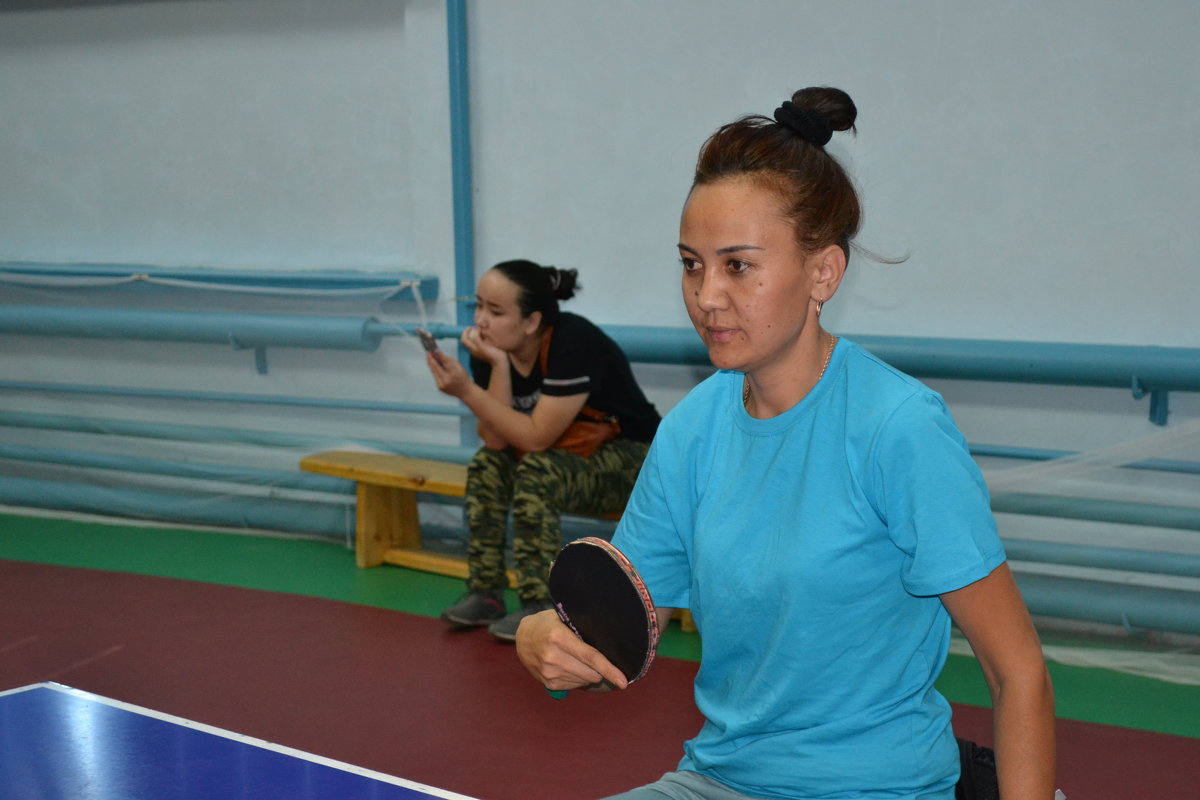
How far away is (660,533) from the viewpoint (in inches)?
68.7

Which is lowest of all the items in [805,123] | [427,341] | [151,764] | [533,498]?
[533,498]

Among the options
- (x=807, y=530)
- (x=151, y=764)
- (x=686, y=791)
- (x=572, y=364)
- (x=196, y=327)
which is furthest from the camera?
(x=196, y=327)

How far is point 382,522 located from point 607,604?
11.2ft

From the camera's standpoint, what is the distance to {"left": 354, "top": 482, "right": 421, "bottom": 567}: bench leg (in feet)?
15.8

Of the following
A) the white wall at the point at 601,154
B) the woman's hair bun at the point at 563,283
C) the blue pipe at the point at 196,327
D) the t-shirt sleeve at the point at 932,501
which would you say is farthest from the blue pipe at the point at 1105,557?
the blue pipe at the point at 196,327

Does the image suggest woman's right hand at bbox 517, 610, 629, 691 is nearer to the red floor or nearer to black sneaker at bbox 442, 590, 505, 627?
the red floor

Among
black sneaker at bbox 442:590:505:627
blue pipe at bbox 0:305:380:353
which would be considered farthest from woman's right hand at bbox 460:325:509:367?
blue pipe at bbox 0:305:380:353

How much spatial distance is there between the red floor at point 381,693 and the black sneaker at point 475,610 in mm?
59

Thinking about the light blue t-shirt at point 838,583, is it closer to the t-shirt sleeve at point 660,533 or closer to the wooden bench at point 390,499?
the t-shirt sleeve at point 660,533

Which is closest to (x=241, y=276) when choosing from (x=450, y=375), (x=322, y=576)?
(x=322, y=576)

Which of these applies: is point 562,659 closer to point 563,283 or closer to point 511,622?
point 511,622

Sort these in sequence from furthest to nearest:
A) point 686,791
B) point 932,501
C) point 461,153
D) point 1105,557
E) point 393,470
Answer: point 461,153, point 393,470, point 1105,557, point 686,791, point 932,501

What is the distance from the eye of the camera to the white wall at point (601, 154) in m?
3.92

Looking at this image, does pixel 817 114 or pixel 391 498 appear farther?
pixel 391 498
